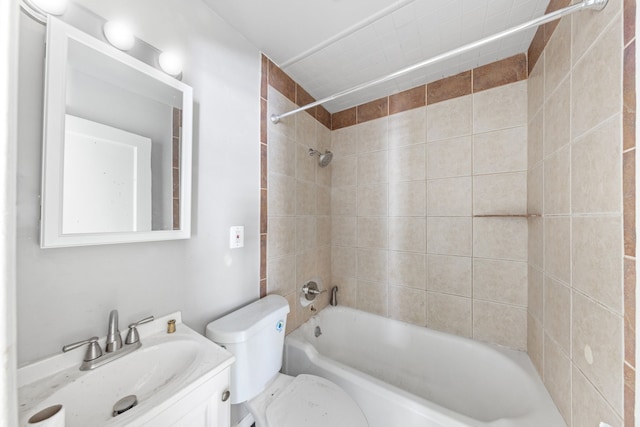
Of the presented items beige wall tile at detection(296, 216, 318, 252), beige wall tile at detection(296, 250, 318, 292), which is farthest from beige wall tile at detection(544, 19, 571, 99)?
beige wall tile at detection(296, 250, 318, 292)

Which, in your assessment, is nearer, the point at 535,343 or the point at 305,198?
the point at 535,343

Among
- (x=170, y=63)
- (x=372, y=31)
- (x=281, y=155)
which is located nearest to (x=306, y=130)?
(x=281, y=155)

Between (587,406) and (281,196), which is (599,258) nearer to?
(587,406)

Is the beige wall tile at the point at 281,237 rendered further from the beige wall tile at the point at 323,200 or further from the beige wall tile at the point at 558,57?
the beige wall tile at the point at 558,57

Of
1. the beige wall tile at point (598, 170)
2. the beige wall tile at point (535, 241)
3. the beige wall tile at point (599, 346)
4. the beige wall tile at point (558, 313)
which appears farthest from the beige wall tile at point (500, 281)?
the beige wall tile at point (598, 170)

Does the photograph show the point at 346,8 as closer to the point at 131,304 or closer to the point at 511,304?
the point at 131,304

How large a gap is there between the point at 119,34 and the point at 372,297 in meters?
2.09

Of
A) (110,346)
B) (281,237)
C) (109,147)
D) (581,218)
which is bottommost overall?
(110,346)

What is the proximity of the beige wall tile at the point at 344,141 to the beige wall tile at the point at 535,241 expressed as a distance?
129cm

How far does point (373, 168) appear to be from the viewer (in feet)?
6.24

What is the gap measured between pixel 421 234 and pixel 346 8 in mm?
1447

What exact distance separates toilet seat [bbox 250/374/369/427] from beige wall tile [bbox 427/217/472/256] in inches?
43.5

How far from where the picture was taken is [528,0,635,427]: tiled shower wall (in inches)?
26.2

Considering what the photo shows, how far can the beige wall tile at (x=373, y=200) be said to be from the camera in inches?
72.7
